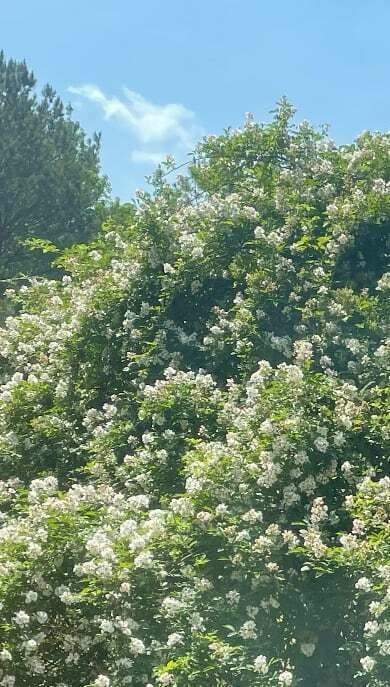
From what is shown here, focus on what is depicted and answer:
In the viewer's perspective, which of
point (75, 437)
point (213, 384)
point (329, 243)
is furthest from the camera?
point (329, 243)

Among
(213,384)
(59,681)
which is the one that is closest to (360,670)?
(59,681)

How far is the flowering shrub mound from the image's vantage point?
18.8 feet

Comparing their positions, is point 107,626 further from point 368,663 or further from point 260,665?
point 368,663

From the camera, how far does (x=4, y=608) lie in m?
5.69

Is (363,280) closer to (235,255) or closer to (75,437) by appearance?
(235,255)

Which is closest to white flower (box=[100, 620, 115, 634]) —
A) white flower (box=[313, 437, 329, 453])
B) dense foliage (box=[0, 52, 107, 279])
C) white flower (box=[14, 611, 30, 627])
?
white flower (box=[14, 611, 30, 627])

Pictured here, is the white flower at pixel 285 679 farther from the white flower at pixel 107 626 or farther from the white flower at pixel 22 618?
the white flower at pixel 22 618

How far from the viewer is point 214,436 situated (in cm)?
729

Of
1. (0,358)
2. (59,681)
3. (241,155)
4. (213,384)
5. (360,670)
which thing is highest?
(241,155)

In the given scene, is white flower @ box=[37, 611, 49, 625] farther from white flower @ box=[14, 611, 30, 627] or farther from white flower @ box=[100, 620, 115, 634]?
white flower @ box=[100, 620, 115, 634]

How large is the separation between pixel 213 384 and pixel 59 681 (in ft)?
8.45

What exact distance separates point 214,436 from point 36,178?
52.6 feet

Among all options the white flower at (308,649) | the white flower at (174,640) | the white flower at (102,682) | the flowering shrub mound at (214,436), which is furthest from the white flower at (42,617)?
the white flower at (308,649)

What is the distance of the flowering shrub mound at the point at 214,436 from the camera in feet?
18.8
